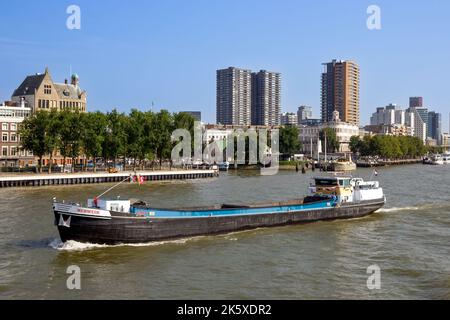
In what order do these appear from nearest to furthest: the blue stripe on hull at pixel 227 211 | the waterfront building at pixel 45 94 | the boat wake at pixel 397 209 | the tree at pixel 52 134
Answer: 1. the blue stripe on hull at pixel 227 211
2. the boat wake at pixel 397 209
3. the tree at pixel 52 134
4. the waterfront building at pixel 45 94

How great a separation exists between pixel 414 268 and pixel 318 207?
18043 millimetres

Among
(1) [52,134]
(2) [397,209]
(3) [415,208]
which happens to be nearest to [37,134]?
(1) [52,134]

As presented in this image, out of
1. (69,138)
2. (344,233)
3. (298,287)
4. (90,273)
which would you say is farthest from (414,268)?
(69,138)

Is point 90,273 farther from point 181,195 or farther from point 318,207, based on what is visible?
point 181,195

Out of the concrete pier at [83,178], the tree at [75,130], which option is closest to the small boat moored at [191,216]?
the concrete pier at [83,178]

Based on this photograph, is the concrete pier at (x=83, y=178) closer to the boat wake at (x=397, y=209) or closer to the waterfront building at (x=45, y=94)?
the waterfront building at (x=45, y=94)

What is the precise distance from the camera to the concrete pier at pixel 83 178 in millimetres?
85625

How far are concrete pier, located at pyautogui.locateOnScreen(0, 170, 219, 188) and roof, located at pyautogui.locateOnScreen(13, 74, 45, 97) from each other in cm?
4194

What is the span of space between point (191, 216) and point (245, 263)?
337 inches

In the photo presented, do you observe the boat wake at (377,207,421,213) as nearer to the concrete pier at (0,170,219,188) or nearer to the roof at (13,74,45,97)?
the concrete pier at (0,170,219,188)

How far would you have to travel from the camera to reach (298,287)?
2739 centimetres

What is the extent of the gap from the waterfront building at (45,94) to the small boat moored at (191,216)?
86.4 metres

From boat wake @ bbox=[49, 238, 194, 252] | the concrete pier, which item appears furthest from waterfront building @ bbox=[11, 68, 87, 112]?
boat wake @ bbox=[49, 238, 194, 252]

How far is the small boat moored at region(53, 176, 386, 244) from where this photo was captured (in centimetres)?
3516
